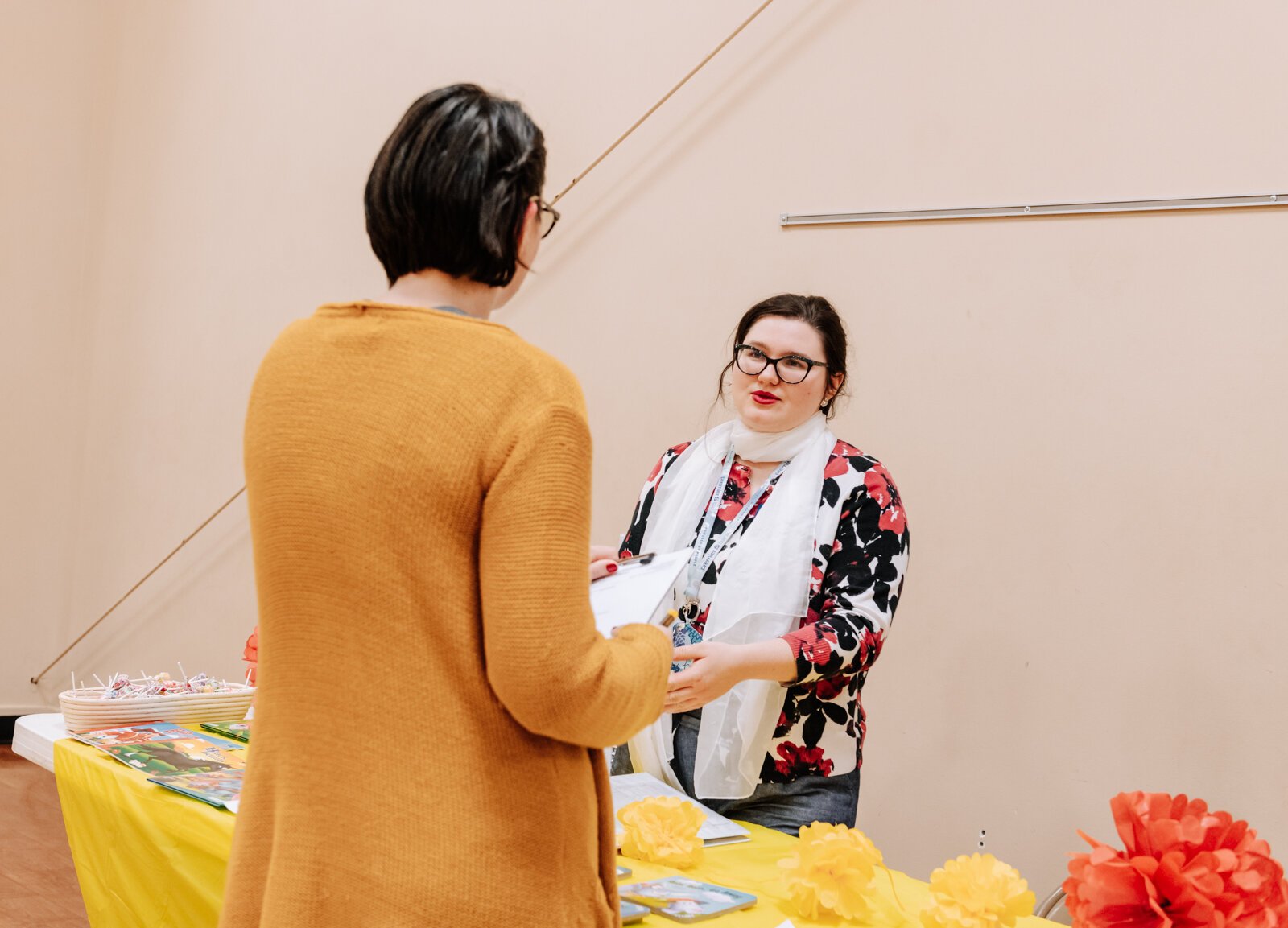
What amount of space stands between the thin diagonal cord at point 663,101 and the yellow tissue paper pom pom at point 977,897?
2231mm

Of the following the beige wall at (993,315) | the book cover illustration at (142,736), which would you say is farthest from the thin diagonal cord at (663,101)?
the book cover illustration at (142,736)

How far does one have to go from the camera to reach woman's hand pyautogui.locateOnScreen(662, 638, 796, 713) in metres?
1.52

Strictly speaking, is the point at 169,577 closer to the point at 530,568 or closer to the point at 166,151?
the point at 166,151

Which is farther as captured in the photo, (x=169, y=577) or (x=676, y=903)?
(x=169, y=577)

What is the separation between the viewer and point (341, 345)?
86cm

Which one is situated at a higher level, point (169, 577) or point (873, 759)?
point (169, 577)

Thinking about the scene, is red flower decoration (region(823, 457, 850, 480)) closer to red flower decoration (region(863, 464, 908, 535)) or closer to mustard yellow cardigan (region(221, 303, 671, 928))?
red flower decoration (region(863, 464, 908, 535))

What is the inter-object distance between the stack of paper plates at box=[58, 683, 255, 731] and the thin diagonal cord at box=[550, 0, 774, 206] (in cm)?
162

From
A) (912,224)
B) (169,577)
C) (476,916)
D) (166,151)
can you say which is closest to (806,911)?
(476,916)

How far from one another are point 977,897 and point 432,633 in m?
0.66

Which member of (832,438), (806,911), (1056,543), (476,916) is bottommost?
(806,911)

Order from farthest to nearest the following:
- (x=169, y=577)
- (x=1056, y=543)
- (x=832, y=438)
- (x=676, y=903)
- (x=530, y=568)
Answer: (x=169, y=577), (x=1056, y=543), (x=832, y=438), (x=676, y=903), (x=530, y=568)

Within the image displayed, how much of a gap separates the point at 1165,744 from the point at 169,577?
3575 mm

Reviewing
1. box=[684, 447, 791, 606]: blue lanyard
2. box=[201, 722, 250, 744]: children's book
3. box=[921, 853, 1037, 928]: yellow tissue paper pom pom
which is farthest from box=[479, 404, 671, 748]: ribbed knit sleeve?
box=[201, 722, 250, 744]: children's book
